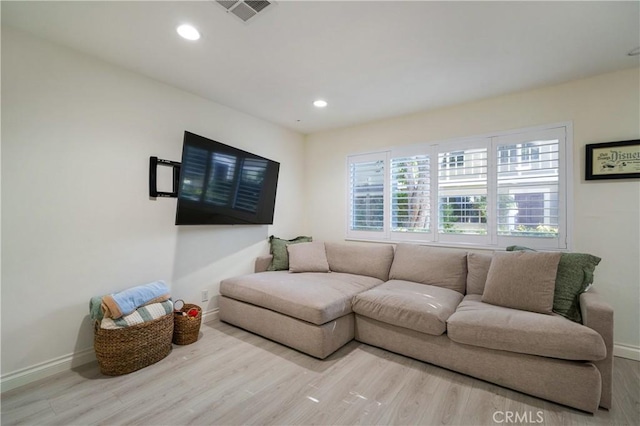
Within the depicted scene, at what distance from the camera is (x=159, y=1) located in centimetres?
170

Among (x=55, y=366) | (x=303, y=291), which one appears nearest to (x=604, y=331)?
(x=303, y=291)

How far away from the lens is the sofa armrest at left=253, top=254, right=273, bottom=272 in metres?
3.65

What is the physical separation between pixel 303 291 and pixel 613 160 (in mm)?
2985

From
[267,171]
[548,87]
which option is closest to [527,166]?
[548,87]

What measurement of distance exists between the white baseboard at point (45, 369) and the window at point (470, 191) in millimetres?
3051

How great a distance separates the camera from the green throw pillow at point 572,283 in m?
2.14

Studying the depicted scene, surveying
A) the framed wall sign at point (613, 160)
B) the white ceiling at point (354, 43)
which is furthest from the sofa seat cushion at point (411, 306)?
the white ceiling at point (354, 43)

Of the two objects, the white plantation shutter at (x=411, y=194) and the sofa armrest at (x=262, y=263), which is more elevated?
the white plantation shutter at (x=411, y=194)

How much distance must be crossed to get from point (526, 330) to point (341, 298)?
139 cm

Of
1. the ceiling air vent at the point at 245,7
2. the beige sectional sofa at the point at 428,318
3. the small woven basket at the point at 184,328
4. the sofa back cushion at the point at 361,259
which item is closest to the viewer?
the ceiling air vent at the point at 245,7

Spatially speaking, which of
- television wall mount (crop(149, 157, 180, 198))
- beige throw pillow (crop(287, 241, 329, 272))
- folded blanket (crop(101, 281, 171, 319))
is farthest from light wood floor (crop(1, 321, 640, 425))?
television wall mount (crop(149, 157, 180, 198))

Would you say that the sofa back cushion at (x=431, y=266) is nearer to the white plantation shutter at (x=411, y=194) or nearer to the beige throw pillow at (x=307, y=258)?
the white plantation shutter at (x=411, y=194)

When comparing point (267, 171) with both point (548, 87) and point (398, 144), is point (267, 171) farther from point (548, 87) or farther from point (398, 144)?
point (548, 87)

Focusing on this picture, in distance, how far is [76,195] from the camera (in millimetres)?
2242
